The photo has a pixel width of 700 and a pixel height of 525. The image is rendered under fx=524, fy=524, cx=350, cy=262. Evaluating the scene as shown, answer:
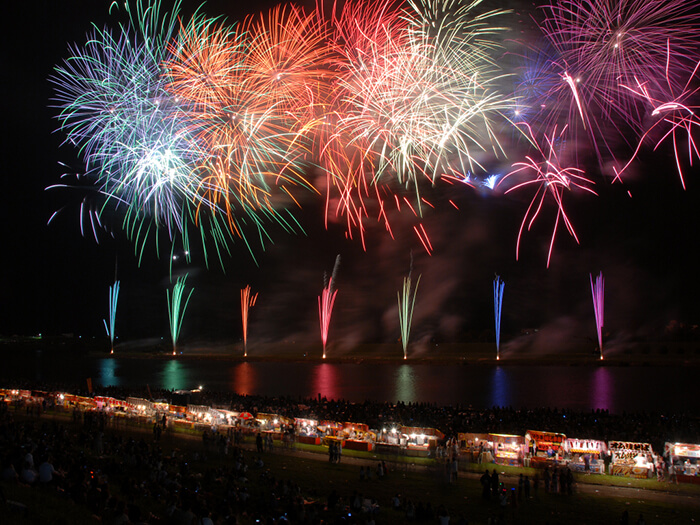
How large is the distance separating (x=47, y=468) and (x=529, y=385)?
3871 centimetres

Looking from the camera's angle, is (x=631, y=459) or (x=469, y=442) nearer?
(x=631, y=459)

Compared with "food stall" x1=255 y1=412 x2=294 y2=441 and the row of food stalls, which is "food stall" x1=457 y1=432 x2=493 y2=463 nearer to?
the row of food stalls

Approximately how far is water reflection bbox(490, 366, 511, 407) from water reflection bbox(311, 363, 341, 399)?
35.8 ft

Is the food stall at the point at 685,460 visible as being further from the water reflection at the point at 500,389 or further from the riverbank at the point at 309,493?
the water reflection at the point at 500,389

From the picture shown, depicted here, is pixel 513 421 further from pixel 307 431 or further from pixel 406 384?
pixel 406 384

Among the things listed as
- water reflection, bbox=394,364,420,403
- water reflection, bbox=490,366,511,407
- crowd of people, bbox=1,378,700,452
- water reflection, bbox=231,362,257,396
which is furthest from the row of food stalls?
water reflection, bbox=231,362,257,396

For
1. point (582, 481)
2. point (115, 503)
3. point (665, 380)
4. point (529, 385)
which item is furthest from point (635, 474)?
point (665, 380)

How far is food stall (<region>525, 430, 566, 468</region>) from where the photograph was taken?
46.0 ft

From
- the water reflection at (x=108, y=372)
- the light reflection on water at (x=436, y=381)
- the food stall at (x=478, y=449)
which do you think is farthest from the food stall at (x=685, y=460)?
the water reflection at (x=108, y=372)

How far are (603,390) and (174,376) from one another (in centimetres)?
4293

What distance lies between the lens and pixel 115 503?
26.2ft

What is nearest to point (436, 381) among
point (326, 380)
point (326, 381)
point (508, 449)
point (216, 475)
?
point (326, 381)

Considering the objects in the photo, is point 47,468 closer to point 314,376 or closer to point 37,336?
point 314,376

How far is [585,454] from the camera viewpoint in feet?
46.0
